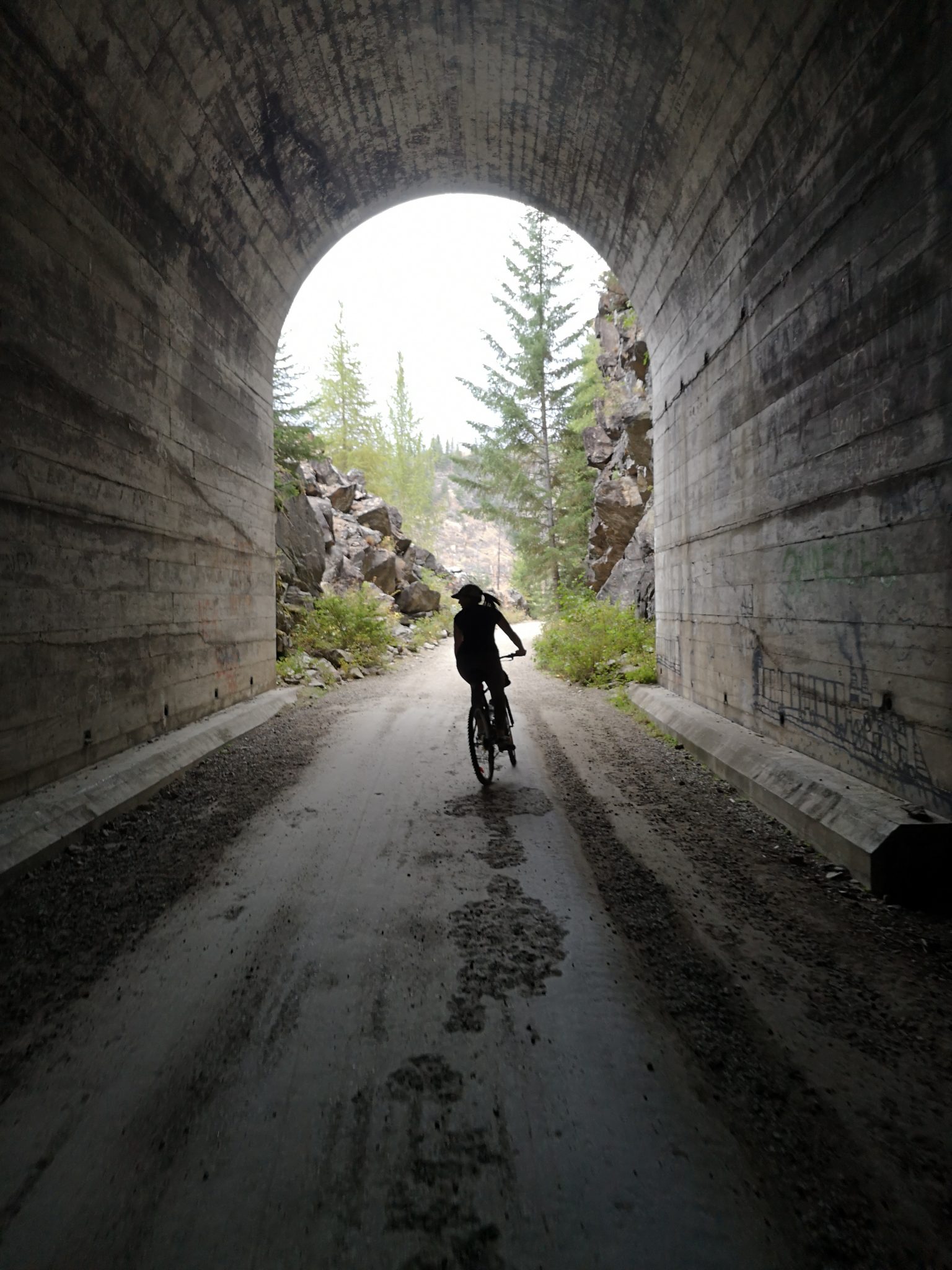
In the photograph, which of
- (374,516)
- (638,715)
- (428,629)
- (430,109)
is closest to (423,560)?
(374,516)

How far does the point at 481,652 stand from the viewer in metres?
5.55

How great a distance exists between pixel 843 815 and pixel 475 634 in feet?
10.4

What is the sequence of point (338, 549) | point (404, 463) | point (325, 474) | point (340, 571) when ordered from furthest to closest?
point (404, 463), point (325, 474), point (338, 549), point (340, 571)

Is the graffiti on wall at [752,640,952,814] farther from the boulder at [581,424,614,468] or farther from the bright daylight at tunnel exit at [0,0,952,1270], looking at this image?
the boulder at [581,424,614,468]

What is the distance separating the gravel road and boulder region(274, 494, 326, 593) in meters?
10.2

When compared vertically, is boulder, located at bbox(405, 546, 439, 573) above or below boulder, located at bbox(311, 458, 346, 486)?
below

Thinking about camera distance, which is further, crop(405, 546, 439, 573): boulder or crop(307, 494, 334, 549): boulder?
crop(405, 546, 439, 573): boulder

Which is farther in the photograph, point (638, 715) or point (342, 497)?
point (342, 497)

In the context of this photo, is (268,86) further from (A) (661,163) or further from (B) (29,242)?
(A) (661,163)

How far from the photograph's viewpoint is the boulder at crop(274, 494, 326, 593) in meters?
13.6

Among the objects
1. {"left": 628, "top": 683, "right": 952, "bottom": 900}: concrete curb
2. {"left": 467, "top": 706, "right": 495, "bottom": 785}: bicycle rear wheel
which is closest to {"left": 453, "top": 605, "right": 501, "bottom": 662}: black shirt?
{"left": 467, "top": 706, "right": 495, "bottom": 785}: bicycle rear wheel

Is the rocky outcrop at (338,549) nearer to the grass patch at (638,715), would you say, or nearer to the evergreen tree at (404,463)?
the grass patch at (638,715)

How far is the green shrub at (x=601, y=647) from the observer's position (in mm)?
10625

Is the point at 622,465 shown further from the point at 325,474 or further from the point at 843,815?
the point at 843,815
